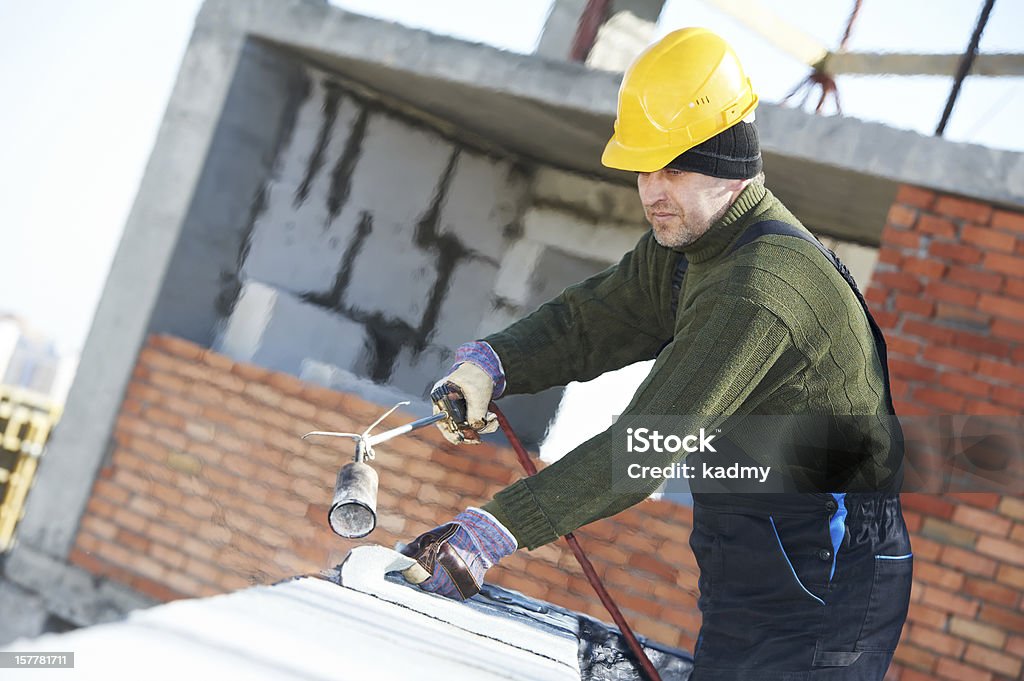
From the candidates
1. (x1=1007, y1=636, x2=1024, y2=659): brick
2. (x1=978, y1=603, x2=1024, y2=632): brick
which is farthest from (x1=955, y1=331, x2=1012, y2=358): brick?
(x1=1007, y1=636, x2=1024, y2=659): brick

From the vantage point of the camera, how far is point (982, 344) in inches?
150

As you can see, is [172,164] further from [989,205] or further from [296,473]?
[989,205]

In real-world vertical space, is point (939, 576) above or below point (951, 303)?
below

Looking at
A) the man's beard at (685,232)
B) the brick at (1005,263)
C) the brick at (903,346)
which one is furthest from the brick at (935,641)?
the man's beard at (685,232)

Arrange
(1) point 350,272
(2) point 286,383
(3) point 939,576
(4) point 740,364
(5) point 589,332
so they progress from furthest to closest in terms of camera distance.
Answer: (1) point 350,272
(2) point 286,383
(3) point 939,576
(5) point 589,332
(4) point 740,364

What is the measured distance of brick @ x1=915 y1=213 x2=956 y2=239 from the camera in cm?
390

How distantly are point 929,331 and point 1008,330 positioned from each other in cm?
28

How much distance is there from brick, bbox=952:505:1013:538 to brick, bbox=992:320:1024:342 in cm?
61

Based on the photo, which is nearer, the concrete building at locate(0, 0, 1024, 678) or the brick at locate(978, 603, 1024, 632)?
the brick at locate(978, 603, 1024, 632)

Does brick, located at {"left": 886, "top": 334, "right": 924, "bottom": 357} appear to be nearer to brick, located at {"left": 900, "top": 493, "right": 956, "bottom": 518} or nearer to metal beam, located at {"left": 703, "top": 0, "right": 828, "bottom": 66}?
brick, located at {"left": 900, "top": 493, "right": 956, "bottom": 518}

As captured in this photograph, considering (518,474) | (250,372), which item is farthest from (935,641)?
(250,372)

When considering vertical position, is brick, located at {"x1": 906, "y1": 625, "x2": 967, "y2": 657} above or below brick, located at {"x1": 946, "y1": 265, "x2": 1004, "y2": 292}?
below

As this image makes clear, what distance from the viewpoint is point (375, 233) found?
588 centimetres

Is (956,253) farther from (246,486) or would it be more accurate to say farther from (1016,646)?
(246,486)
